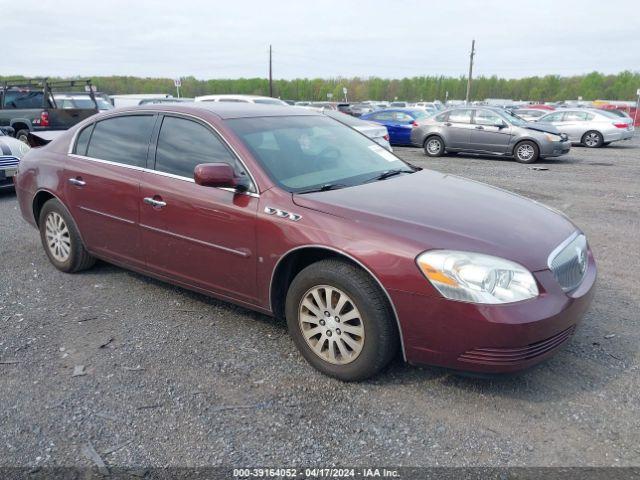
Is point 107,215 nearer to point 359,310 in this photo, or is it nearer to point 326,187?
point 326,187

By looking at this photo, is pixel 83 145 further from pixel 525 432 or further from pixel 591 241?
pixel 591 241

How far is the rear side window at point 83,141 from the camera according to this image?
470 cm

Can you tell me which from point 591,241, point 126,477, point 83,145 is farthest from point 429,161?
point 126,477

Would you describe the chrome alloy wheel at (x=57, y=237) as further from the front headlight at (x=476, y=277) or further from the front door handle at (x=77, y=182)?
the front headlight at (x=476, y=277)

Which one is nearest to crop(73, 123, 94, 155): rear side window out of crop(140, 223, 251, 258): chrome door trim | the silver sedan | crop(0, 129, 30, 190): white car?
crop(140, 223, 251, 258): chrome door trim

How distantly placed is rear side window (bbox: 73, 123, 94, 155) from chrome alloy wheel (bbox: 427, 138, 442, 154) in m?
12.6

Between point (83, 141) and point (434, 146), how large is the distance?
12.7m

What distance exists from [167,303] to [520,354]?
109 inches

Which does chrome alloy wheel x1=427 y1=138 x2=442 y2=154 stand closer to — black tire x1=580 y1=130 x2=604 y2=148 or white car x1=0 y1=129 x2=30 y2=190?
black tire x1=580 y1=130 x2=604 y2=148

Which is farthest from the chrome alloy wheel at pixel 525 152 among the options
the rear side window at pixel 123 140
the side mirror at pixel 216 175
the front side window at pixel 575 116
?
the side mirror at pixel 216 175

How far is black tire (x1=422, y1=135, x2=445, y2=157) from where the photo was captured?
15891mm

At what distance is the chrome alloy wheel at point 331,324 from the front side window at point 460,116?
1342cm

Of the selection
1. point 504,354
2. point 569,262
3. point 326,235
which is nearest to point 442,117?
point 569,262

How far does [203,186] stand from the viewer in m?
3.65
